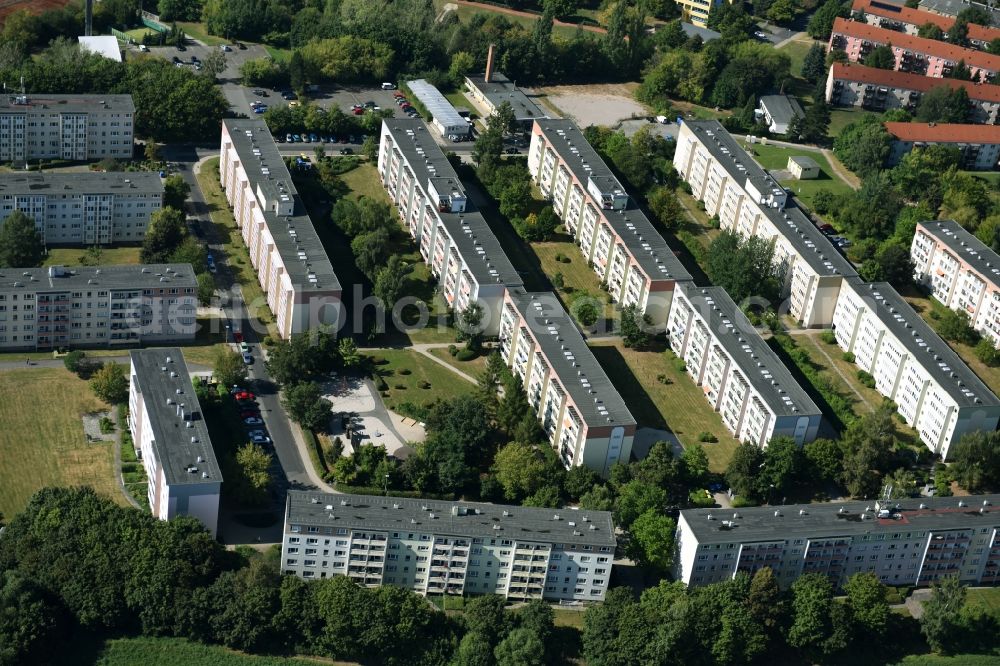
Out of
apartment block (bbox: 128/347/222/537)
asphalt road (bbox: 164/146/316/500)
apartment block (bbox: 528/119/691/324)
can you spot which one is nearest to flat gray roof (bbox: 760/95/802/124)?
apartment block (bbox: 528/119/691/324)

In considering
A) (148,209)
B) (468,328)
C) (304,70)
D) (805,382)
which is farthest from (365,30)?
(805,382)

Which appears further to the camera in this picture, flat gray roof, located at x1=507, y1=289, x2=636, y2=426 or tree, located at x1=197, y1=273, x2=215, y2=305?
tree, located at x1=197, y1=273, x2=215, y2=305

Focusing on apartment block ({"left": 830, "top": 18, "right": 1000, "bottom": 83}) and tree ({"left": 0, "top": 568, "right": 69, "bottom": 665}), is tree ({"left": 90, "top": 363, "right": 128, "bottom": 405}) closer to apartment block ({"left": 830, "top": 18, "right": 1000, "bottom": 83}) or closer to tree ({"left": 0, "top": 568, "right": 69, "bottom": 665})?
tree ({"left": 0, "top": 568, "right": 69, "bottom": 665})

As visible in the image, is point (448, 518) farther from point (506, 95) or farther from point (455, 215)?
point (506, 95)

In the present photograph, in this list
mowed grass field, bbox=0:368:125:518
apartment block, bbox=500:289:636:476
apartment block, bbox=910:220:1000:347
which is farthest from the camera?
apartment block, bbox=910:220:1000:347

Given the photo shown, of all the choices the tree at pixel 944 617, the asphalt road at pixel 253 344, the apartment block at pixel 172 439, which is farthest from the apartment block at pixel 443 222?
the tree at pixel 944 617

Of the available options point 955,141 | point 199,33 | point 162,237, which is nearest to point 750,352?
point 162,237
